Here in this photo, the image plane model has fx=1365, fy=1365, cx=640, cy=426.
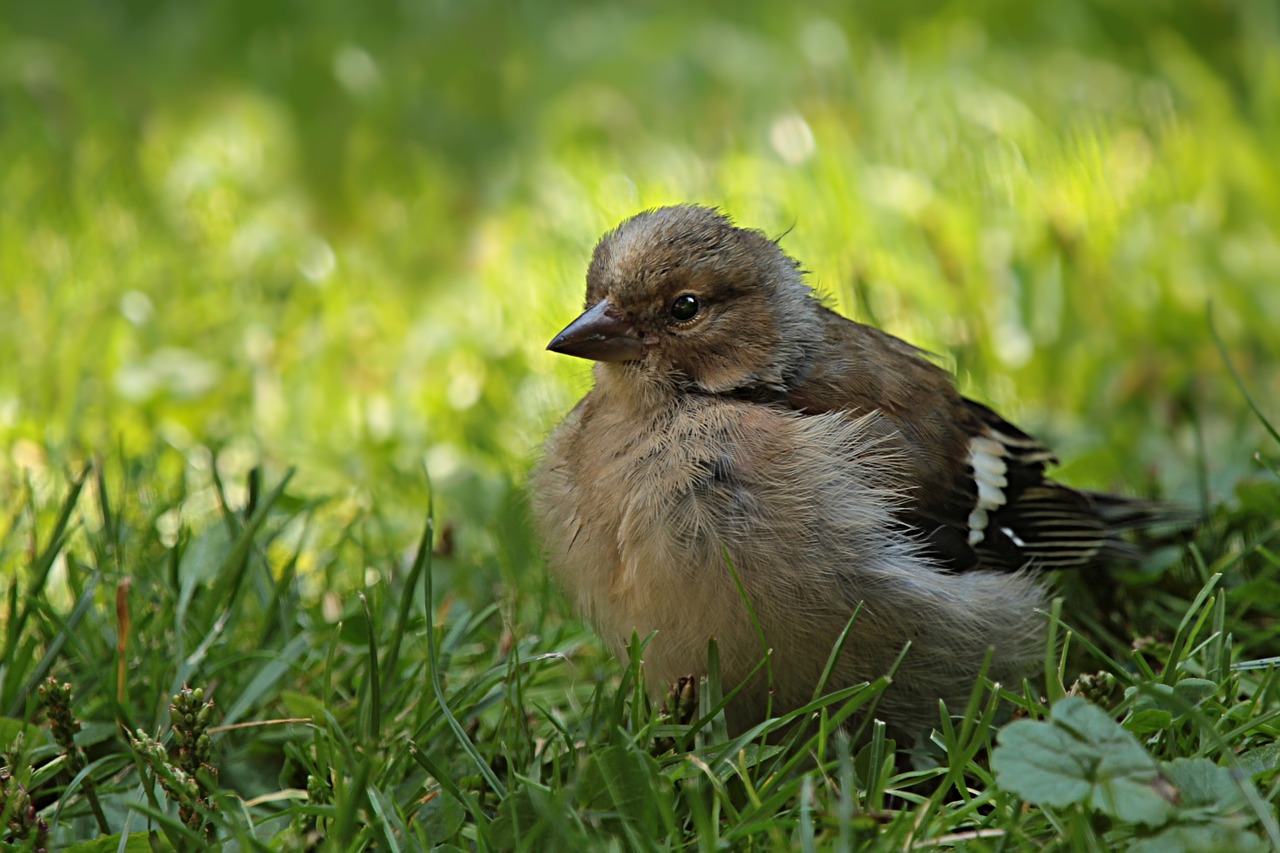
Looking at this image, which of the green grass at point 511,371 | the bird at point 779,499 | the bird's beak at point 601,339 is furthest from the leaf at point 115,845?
the bird's beak at point 601,339

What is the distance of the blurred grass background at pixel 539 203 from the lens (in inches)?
183

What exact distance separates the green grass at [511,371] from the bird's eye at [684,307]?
711 mm

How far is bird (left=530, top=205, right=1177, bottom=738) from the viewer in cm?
279

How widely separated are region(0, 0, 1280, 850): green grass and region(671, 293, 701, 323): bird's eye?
0.71 meters

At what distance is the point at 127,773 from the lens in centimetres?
269

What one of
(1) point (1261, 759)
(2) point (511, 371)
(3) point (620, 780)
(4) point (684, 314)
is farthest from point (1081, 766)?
(2) point (511, 371)

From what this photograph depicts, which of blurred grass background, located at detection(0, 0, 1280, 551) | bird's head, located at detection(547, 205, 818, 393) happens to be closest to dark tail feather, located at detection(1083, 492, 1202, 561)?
blurred grass background, located at detection(0, 0, 1280, 551)

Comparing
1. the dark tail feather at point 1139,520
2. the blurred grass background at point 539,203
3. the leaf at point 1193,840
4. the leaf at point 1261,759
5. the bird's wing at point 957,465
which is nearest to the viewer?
the leaf at point 1193,840

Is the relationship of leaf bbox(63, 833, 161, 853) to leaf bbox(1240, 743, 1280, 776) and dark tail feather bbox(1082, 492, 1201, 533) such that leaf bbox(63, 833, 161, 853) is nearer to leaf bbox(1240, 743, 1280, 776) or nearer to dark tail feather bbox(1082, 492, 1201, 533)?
leaf bbox(1240, 743, 1280, 776)

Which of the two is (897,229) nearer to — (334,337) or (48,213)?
(334,337)

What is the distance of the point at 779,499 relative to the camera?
2.86 meters

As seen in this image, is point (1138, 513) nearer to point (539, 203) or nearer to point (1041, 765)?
point (1041, 765)

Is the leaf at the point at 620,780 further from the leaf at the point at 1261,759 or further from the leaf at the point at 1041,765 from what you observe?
the leaf at the point at 1261,759

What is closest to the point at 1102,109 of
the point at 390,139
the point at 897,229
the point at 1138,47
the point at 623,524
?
the point at 1138,47
